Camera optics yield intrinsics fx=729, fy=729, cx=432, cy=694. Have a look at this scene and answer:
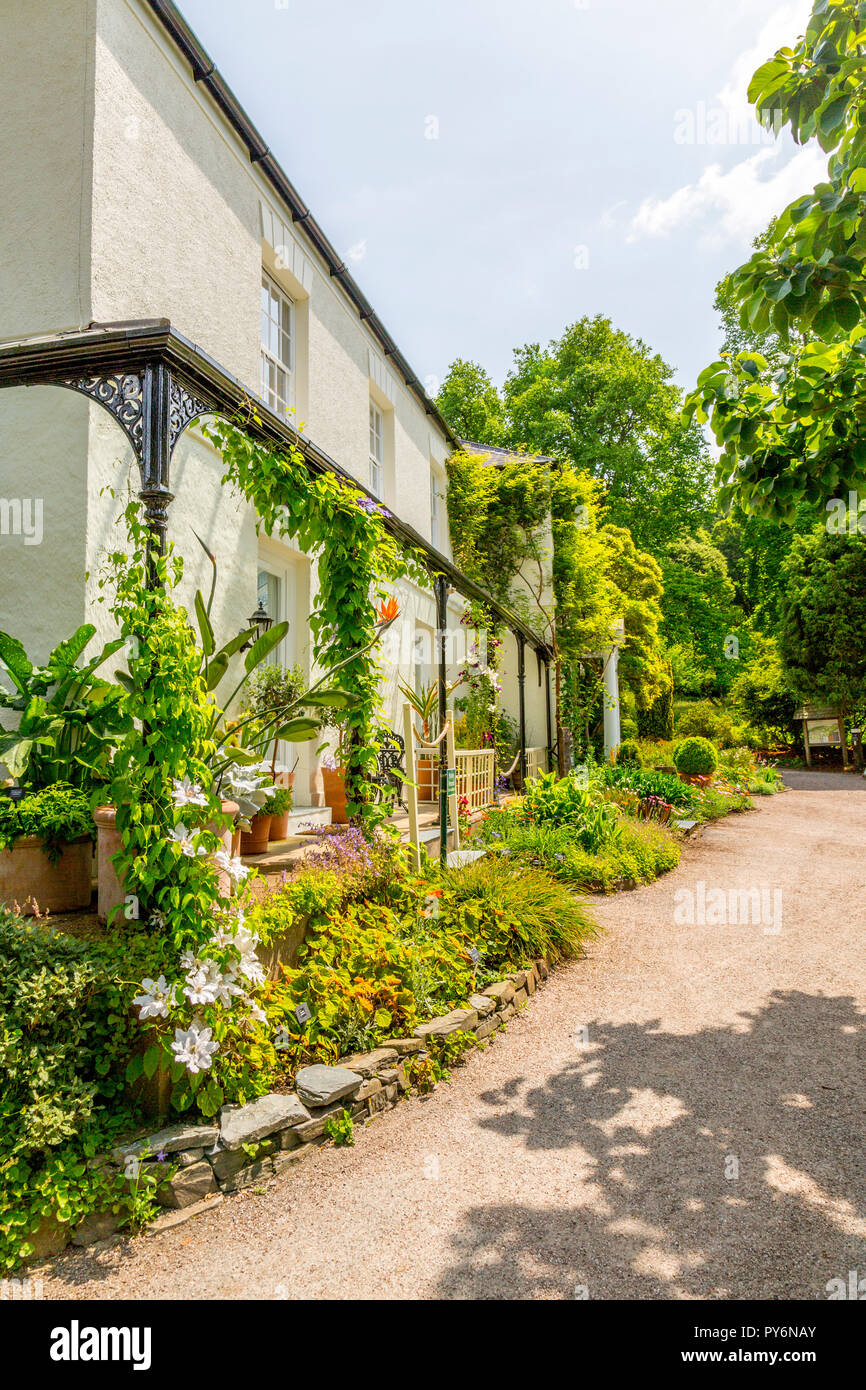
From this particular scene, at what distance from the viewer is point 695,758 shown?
13133 mm

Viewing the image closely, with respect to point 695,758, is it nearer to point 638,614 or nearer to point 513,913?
point 638,614

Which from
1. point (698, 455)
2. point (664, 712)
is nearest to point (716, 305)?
point (698, 455)

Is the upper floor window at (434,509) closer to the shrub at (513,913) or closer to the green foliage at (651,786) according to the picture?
the green foliage at (651,786)

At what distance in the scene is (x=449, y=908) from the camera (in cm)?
505

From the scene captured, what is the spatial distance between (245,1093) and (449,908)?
2.16 metres

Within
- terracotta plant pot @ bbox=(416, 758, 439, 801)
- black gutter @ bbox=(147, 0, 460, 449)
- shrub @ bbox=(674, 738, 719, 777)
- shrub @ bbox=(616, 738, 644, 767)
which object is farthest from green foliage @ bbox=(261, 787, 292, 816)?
shrub @ bbox=(616, 738, 644, 767)

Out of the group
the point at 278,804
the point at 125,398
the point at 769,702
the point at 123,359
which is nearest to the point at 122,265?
the point at 123,359

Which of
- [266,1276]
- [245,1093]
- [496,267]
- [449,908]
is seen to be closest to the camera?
[266,1276]

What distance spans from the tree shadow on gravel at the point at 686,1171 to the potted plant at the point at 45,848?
2457 mm

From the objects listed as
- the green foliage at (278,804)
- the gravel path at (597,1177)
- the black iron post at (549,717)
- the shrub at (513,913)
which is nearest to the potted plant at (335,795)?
the green foliage at (278,804)

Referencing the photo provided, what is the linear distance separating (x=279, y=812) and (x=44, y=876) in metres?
1.78

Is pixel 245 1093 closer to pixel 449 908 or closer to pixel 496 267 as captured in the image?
pixel 449 908

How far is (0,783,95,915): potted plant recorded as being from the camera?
3.74m

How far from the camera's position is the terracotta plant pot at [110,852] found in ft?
11.3
